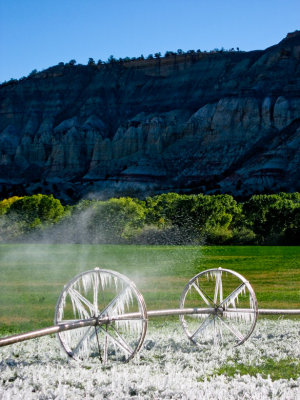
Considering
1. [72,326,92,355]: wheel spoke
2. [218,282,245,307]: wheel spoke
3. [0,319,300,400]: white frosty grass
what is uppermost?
[218,282,245,307]: wheel spoke

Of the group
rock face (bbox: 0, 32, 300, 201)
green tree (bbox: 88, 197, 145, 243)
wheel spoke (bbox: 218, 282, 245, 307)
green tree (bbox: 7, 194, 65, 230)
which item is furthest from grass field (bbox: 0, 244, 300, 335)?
rock face (bbox: 0, 32, 300, 201)

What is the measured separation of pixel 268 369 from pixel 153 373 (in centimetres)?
149

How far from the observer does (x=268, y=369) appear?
293 inches

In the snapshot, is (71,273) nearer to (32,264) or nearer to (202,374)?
(32,264)

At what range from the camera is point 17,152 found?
125 m

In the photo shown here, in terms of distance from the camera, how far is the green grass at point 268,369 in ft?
23.2

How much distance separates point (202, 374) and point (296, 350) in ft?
6.42

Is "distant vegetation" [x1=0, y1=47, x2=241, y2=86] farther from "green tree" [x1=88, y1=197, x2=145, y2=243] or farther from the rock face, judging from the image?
"green tree" [x1=88, y1=197, x2=145, y2=243]

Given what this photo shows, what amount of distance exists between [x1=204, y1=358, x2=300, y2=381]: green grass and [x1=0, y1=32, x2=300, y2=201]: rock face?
264 feet

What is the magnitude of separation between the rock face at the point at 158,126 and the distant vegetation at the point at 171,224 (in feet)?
108

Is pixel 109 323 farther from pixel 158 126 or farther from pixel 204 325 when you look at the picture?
pixel 158 126

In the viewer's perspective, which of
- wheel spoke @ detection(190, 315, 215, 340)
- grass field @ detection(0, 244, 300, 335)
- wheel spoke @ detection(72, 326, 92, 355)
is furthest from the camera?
grass field @ detection(0, 244, 300, 335)

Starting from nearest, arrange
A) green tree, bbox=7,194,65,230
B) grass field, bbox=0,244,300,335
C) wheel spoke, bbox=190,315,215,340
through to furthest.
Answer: wheel spoke, bbox=190,315,215,340 → grass field, bbox=0,244,300,335 → green tree, bbox=7,194,65,230

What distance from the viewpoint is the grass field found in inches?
601
